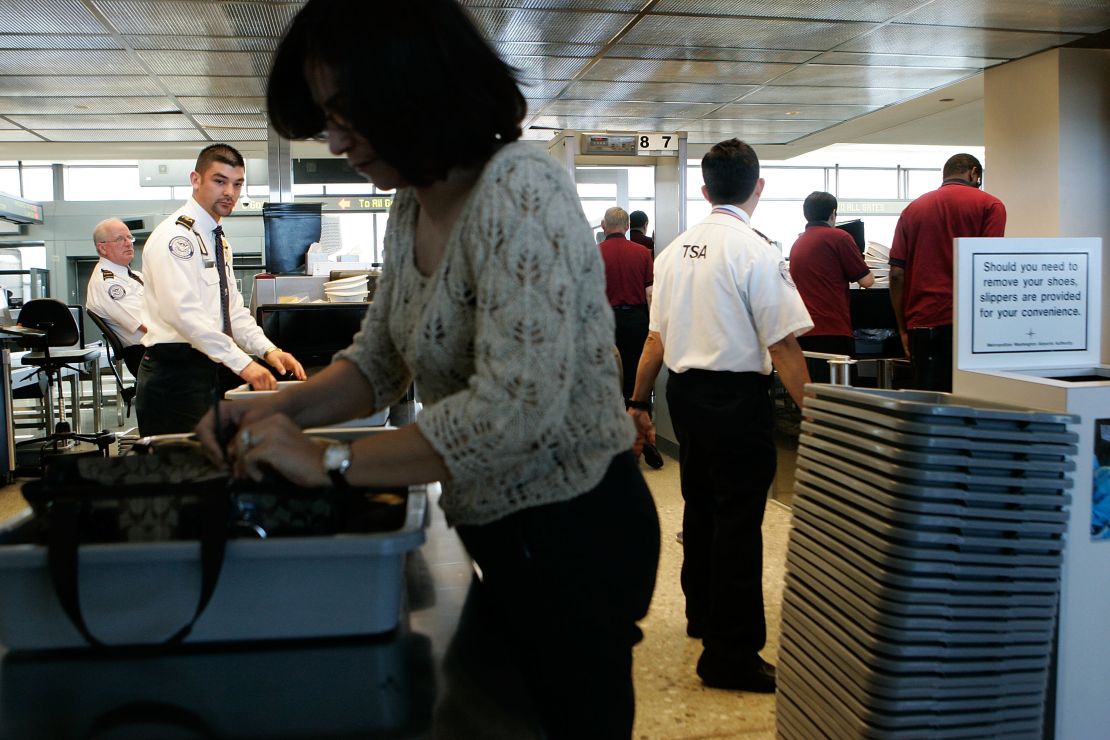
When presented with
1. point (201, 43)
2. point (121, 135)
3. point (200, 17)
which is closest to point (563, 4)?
point (200, 17)

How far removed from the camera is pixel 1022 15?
215 inches

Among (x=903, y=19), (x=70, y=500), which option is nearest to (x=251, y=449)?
(x=70, y=500)

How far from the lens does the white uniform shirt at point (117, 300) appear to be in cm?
571

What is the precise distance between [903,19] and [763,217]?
9.54 m

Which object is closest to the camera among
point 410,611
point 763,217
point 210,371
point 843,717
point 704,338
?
point 410,611

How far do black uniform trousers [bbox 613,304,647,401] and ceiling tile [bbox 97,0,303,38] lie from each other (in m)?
2.65

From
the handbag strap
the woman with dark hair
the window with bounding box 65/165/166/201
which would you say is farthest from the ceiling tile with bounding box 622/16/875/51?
the window with bounding box 65/165/166/201

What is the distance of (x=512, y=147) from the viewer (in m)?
0.86

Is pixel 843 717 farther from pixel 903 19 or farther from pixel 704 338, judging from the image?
pixel 903 19

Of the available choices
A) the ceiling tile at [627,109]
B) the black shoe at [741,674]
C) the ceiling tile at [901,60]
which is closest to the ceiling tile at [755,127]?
the ceiling tile at [627,109]

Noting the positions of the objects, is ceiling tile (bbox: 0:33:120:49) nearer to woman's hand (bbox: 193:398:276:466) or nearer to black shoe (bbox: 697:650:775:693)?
black shoe (bbox: 697:650:775:693)

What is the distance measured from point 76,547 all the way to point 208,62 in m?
6.36

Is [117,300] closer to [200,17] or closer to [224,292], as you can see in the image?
[200,17]

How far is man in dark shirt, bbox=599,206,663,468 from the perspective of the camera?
583 centimetres
